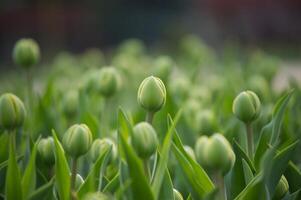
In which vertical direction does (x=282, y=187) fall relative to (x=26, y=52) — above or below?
below

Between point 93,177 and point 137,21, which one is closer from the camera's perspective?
point 93,177

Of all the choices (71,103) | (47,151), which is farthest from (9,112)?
(71,103)

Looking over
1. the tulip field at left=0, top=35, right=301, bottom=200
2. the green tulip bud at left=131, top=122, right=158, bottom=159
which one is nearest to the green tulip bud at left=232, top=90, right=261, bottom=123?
the tulip field at left=0, top=35, right=301, bottom=200

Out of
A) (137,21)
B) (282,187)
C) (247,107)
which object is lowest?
(137,21)

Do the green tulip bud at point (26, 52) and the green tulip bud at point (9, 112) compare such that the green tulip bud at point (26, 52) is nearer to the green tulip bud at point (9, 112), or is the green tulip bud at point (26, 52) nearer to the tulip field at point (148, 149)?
the tulip field at point (148, 149)

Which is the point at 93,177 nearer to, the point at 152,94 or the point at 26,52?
the point at 152,94

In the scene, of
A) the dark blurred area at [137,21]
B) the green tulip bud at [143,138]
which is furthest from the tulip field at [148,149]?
the dark blurred area at [137,21]

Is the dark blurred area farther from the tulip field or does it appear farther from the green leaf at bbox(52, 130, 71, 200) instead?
Answer: the green leaf at bbox(52, 130, 71, 200)

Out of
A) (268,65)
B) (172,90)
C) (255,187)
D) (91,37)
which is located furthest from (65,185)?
(91,37)
